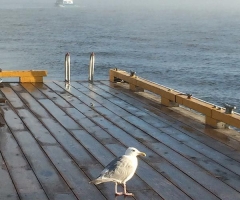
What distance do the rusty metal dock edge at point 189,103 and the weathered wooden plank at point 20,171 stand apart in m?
3.92

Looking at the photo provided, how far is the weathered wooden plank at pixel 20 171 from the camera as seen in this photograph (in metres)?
6.38

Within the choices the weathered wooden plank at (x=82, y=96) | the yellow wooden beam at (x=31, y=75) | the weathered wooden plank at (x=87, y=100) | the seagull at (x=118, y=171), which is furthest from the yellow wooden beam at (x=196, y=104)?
the yellow wooden beam at (x=31, y=75)

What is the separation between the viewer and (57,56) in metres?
49.7

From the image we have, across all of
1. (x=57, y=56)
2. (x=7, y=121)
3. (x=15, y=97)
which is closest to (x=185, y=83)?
(x=57, y=56)

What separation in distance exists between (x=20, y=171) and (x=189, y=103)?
16.1 ft

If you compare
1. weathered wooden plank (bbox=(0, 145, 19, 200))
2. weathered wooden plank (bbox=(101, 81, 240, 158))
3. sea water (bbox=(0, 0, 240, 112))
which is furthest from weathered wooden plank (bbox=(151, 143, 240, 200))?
sea water (bbox=(0, 0, 240, 112))

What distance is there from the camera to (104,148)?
8.45 metres

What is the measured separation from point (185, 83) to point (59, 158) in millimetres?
29183

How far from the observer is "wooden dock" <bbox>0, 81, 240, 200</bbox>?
663cm

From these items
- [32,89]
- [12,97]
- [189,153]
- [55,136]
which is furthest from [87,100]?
[189,153]

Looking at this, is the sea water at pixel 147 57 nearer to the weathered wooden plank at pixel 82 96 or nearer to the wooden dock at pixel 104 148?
the weathered wooden plank at pixel 82 96

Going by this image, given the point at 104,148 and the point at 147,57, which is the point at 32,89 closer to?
the point at 104,148

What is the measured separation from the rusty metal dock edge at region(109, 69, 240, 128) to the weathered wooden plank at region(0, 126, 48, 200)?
3.92m

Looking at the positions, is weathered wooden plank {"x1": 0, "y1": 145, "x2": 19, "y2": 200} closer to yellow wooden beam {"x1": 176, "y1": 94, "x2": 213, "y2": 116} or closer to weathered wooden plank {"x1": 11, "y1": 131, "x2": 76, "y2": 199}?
weathered wooden plank {"x1": 11, "y1": 131, "x2": 76, "y2": 199}
